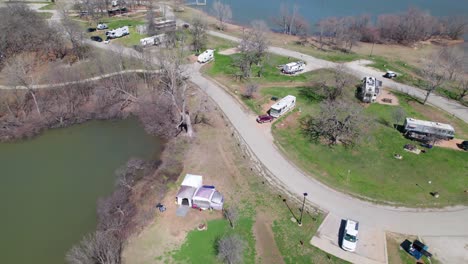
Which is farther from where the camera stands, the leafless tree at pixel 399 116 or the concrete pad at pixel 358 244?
the leafless tree at pixel 399 116

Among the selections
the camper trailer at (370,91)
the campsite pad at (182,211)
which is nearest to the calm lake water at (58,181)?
the campsite pad at (182,211)

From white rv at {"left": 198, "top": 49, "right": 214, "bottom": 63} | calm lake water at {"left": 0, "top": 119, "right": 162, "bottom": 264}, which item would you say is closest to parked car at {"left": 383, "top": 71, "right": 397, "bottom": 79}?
white rv at {"left": 198, "top": 49, "right": 214, "bottom": 63}

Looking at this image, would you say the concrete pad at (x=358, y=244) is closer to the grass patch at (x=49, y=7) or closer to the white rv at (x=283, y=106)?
the white rv at (x=283, y=106)

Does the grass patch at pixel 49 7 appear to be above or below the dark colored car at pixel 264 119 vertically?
above

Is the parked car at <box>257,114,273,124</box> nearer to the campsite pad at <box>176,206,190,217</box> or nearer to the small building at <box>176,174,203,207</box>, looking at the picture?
the small building at <box>176,174,203,207</box>

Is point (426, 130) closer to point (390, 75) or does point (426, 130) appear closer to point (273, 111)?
point (273, 111)

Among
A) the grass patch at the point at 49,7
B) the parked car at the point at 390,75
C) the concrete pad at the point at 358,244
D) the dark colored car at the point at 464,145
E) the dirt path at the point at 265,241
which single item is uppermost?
the grass patch at the point at 49,7
